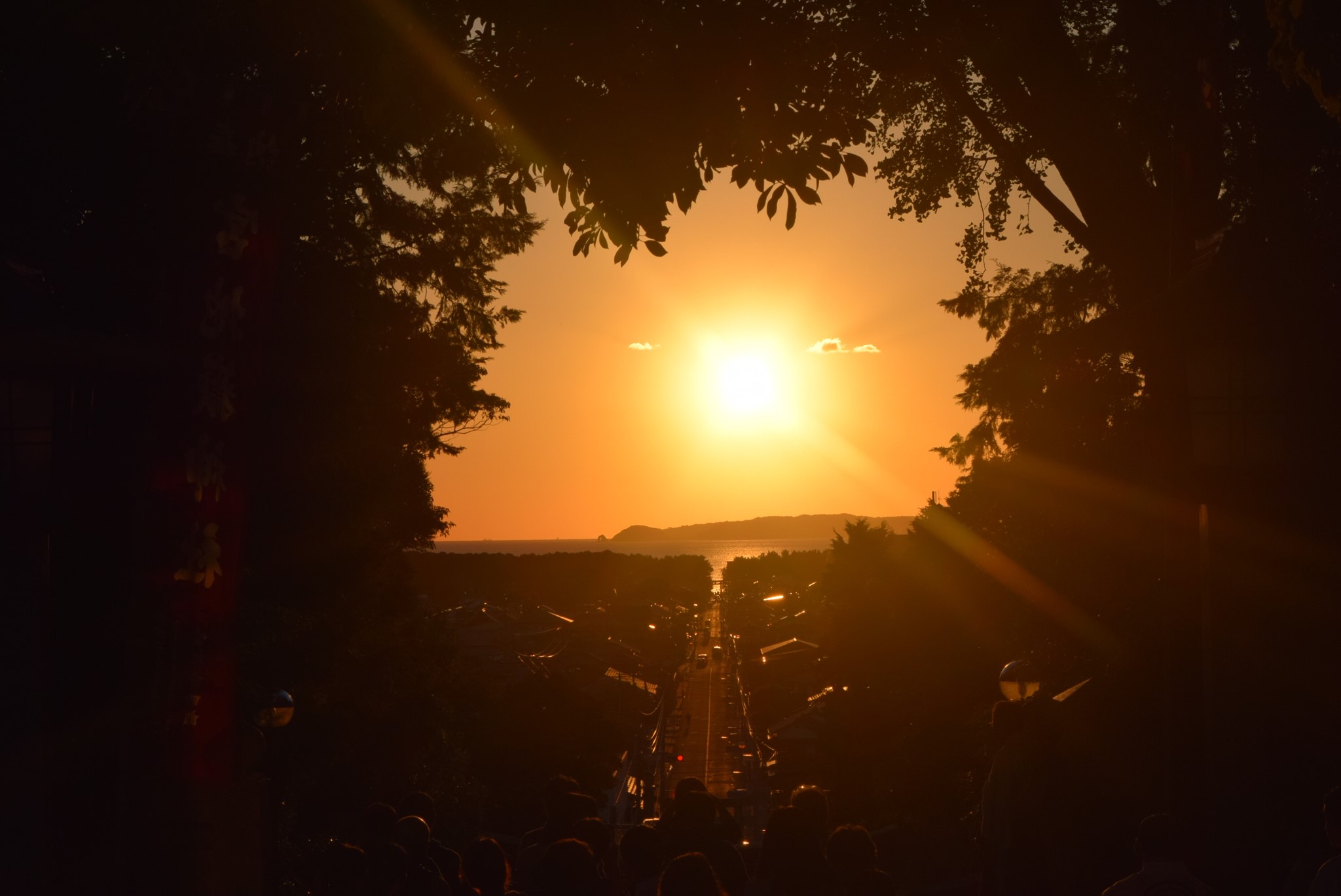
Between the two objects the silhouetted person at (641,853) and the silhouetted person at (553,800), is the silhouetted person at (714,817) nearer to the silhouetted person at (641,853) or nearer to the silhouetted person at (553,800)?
the silhouetted person at (641,853)

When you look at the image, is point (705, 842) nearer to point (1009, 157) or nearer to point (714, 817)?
point (714, 817)

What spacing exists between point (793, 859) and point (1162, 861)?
1.70 m

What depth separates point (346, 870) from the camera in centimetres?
581

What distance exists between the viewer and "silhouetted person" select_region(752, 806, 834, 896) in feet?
17.3

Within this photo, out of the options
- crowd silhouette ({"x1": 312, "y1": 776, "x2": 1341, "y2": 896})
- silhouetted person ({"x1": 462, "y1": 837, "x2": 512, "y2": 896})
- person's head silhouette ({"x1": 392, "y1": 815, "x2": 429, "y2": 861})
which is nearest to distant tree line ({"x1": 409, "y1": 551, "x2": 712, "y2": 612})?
crowd silhouette ({"x1": 312, "y1": 776, "x2": 1341, "y2": 896})

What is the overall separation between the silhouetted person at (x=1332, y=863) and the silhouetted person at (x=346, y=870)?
4.47 meters

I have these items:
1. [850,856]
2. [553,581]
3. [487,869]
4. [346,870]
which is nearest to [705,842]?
[850,856]

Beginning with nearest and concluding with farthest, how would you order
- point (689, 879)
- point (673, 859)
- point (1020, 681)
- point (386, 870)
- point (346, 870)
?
point (689, 879) < point (673, 859) < point (386, 870) < point (346, 870) < point (1020, 681)

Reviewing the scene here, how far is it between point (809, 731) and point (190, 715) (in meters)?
31.9

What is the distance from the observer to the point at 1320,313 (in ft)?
28.8

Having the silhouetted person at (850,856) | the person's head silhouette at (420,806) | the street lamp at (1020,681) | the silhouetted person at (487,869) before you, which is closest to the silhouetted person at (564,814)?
the silhouetted person at (487,869)

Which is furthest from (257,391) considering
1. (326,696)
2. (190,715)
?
(326,696)

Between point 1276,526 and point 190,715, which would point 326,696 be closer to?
point 190,715

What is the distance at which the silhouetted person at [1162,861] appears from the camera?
196 inches
